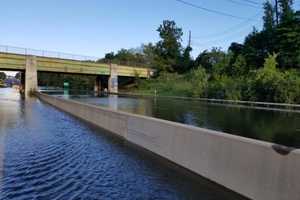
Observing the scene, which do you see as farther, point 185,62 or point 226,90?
point 185,62

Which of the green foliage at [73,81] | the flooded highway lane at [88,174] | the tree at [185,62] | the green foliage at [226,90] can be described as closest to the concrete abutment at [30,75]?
the green foliage at [226,90]

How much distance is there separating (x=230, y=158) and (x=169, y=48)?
9777 centimetres

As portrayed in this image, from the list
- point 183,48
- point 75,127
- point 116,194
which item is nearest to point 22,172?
point 116,194

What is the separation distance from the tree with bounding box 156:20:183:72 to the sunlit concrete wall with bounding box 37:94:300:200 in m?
88.8

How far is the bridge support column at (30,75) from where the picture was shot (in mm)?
68562

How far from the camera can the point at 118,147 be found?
46.2ft

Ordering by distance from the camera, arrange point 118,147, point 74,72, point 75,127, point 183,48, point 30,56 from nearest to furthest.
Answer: point 118,147, point 75,127, point 30,56, point 74,72, point 183,48

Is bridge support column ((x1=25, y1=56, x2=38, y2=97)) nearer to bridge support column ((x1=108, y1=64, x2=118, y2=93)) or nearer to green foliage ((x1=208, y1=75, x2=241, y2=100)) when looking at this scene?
bridge support column ((x1=108, y1=64, x2=118, y2=93))

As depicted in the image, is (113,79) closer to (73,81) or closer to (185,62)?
(185,62)

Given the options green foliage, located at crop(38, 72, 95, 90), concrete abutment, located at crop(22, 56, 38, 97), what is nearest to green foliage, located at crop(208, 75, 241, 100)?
concrete abutment, located at crop(22, 56, 38, 97)

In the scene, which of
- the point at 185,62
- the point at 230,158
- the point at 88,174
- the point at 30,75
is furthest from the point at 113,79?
the point at 230,158

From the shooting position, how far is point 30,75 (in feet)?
226

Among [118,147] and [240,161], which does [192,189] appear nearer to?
[240,161]

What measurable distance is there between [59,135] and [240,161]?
11262 mm
